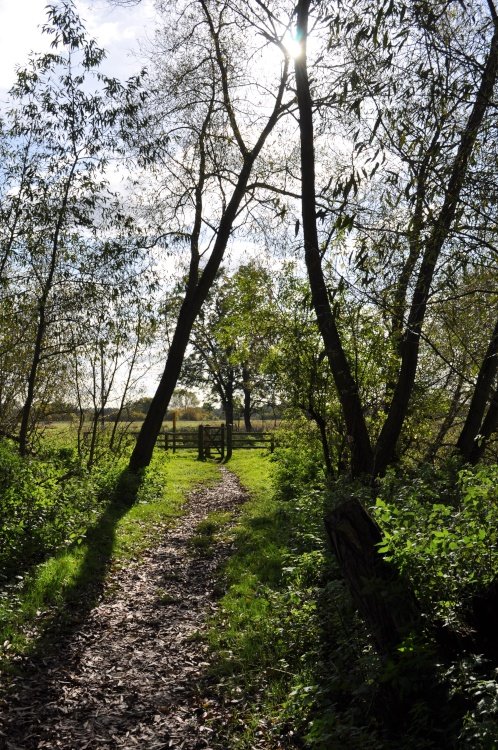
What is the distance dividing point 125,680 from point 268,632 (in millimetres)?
1464

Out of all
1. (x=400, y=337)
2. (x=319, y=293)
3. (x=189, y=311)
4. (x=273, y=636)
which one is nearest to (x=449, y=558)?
(x=273, y=636)

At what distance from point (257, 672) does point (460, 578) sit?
2.40 meters

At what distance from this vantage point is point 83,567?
7.82m

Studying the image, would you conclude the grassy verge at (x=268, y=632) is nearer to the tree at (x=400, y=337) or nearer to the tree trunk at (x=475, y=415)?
the tree at (x=400, y=337)

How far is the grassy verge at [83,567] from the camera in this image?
5.88 m

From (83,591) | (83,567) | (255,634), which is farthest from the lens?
(83,567)

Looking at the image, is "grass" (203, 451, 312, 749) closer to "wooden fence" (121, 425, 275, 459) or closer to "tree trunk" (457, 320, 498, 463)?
"tree trunk" (457, 320, 498, 463)

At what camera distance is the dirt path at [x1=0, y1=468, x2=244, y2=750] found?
428cm

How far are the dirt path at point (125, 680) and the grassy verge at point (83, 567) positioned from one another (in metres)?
0.31

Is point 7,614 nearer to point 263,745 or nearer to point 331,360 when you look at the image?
point 263,745

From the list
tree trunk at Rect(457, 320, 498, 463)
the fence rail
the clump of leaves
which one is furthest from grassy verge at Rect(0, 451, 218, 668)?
the fence rail

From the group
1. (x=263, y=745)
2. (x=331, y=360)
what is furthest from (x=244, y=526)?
(x=263, y=745)

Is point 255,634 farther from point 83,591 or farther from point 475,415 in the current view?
point 475,415

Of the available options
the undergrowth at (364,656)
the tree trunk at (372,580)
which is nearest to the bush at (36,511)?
the undergrowth at (364,656)
